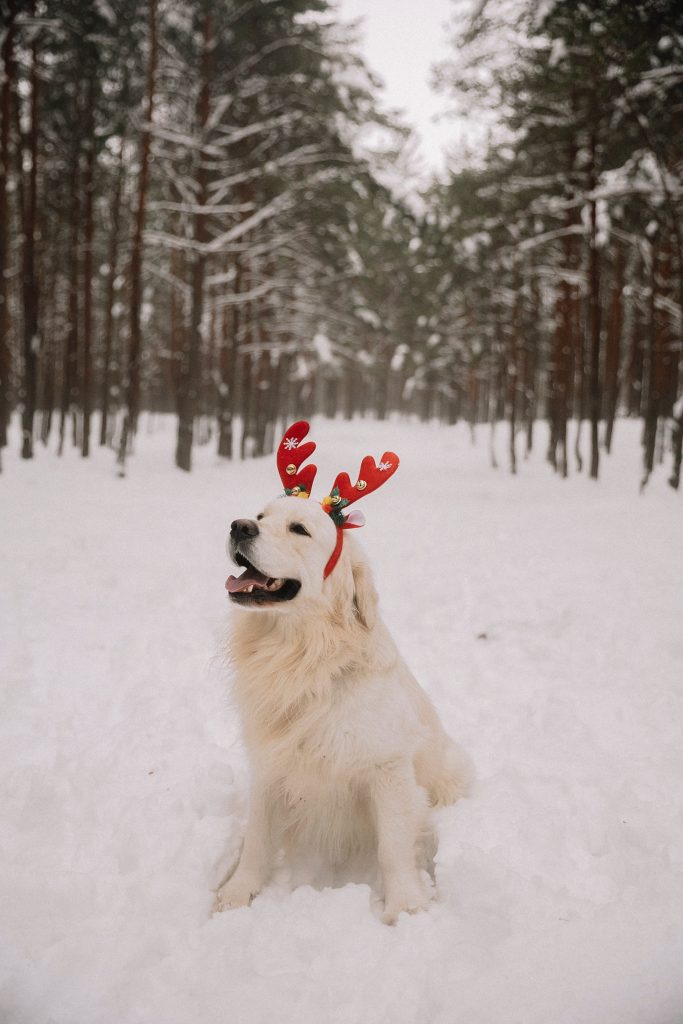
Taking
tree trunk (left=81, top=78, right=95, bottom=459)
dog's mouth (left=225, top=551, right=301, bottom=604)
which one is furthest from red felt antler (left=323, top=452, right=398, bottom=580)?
tree trunk (left=81, top=78, right=95, bottom=459)

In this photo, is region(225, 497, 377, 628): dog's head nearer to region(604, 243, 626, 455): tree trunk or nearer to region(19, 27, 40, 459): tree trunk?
region(19, 27, 40, 459): tree trunk

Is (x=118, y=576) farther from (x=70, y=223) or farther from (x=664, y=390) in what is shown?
(x=664, y=390)

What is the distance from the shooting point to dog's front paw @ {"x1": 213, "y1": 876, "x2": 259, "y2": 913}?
7.02ft

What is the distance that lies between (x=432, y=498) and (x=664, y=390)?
7.24m

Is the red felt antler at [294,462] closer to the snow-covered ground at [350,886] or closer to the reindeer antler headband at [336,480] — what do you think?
the reindeer antler headband at [336,480]

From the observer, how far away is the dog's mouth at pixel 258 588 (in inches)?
84.8

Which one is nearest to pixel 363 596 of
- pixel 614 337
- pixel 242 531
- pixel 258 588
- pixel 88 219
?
pixel 258 588

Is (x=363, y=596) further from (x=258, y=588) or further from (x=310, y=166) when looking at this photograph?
(x=310, y=166)

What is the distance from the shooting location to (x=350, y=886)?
2.21 meters

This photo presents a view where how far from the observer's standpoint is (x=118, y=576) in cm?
575

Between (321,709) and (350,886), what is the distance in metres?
0.70

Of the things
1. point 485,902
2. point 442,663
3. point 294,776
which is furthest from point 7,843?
point 442,663

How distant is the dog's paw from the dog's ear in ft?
3.21

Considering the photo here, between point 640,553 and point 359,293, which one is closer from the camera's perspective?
point 640,553
